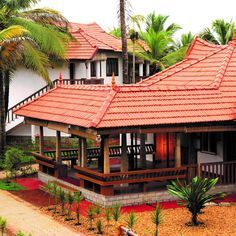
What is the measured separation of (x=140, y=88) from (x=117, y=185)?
334cm

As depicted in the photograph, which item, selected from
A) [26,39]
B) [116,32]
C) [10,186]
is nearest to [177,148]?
[10,186]

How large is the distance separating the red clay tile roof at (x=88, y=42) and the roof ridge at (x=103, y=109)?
589 inches

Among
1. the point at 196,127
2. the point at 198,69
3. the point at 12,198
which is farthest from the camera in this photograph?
the point at 198,69

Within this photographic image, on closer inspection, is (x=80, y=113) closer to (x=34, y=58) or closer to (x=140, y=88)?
(x=140, y=88)

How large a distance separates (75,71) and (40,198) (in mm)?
16165

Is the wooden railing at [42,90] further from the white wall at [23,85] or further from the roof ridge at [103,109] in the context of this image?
the roof ridge at [103,109]

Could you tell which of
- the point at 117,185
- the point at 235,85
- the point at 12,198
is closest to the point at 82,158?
the point at 117,185

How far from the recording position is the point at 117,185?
20.5 meters

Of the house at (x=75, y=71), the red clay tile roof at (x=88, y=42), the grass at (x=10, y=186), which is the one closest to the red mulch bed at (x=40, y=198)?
the grass at (x=10, y=186)

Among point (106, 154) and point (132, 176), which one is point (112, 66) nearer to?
point (132, 176)

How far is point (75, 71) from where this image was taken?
36094 mm

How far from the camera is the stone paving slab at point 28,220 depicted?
53.8 feet

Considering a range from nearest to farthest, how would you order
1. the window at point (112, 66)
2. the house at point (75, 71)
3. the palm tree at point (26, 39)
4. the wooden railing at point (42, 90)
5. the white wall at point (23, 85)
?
the palm tree at point (26, 39), the wooden railing at point (42, 90), the house at point (75, 71), the white wall at point (23, 85), the window at point (112, 66)

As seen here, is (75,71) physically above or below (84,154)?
above
